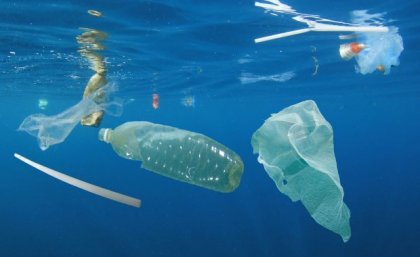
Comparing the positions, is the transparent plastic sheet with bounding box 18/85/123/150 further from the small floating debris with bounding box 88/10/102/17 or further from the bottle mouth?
the small floating debris with bounding box 88/10/102/17

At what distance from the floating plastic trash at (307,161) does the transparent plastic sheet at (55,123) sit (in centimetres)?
249

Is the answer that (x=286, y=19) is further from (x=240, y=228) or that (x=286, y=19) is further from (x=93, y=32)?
(x=240, y=228)

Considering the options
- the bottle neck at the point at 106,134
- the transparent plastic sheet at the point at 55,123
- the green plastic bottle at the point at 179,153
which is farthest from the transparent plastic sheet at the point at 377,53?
the bottle neck at the point at 106,134

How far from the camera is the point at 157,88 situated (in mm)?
26750

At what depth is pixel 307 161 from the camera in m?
2.47

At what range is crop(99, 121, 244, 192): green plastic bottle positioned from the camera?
3.32 meters

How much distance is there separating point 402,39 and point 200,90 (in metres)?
17.3

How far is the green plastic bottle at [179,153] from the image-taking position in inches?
131

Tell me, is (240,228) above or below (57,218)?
above

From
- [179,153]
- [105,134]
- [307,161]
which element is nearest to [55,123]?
[105,134]

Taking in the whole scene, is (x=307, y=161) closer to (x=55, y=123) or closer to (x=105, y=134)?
(x=105, y=134)

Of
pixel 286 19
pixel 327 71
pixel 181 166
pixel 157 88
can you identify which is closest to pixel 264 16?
pixel 286 19

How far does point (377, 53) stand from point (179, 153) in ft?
23.0

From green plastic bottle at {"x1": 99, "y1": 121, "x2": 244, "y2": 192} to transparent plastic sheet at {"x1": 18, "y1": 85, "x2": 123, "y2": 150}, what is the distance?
3.44 feet
